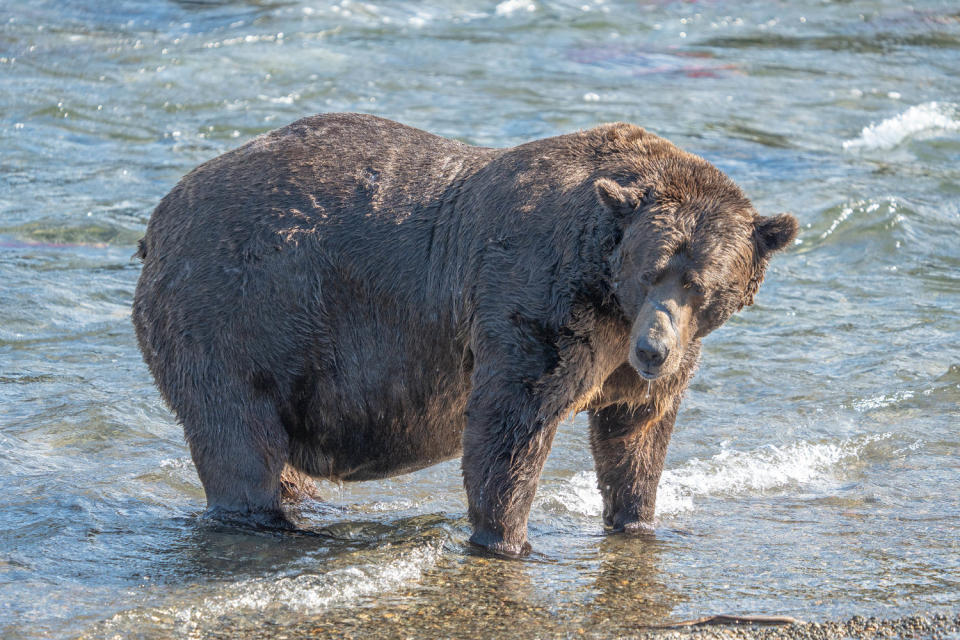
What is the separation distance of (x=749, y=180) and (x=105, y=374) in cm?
745

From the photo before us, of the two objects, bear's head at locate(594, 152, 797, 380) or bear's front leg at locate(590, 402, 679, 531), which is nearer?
bear's head at locate(594, 152, 797, 380)

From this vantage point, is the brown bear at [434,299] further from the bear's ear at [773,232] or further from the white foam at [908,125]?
the white foam at [908,125]

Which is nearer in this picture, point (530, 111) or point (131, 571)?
point (131, 571)

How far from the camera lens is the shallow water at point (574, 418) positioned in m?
5.79

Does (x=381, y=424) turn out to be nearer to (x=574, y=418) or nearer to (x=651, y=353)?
(x=574, y=418)

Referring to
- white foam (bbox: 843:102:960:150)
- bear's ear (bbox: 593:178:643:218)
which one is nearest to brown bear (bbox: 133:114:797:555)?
bear's ear (bbox: 593:178:643:218)

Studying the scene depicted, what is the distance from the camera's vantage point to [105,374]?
364 inches

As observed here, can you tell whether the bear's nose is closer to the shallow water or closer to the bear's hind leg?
the shallow water

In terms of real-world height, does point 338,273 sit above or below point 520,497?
A: above

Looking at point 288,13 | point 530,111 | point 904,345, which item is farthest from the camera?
point 288,13

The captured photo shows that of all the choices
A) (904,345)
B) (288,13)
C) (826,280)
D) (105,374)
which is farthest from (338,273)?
(288,13)

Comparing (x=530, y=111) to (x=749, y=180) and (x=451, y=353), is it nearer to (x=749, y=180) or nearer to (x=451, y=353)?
(x=749, y=180)

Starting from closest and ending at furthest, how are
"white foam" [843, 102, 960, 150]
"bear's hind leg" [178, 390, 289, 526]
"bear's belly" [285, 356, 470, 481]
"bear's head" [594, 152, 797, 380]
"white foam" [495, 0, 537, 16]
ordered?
"bear's head" [594, 152, 797, 380] → "bear's hind leg" [178, 390, 289, 526] → "bear's belly" [285, 356, 470, 481] → "white foam" [843, 102, 960, 150] → "white foam" [495, 0, 537, 16]

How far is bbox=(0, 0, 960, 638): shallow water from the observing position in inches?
228
